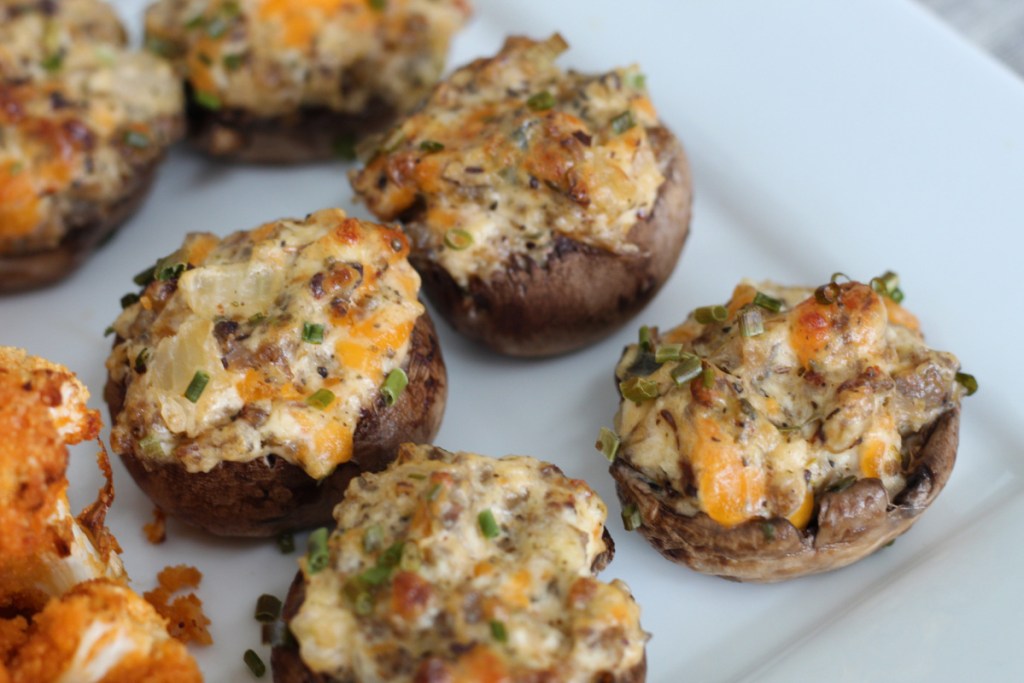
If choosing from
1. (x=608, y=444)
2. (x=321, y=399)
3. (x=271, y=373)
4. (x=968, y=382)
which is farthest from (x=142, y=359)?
(x=968, y=382)

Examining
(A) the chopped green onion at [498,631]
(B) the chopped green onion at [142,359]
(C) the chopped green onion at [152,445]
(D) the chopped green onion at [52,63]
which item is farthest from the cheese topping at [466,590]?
(D) the chopped green onion at [52,63]

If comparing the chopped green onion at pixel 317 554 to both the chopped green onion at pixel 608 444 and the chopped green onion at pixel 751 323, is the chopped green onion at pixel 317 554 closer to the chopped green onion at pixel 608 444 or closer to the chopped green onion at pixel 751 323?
the chopped green onion at pixel 608 444

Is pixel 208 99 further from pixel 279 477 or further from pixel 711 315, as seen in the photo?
pixel 711 315

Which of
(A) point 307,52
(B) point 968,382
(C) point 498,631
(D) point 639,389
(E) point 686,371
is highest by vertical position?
(B) point 968,382

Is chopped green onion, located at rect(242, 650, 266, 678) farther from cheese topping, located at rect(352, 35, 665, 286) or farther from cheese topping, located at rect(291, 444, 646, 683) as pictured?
cheese topping, located at rect(352, 35, 665, 286)

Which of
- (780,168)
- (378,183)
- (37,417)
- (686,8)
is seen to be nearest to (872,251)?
(780,168)

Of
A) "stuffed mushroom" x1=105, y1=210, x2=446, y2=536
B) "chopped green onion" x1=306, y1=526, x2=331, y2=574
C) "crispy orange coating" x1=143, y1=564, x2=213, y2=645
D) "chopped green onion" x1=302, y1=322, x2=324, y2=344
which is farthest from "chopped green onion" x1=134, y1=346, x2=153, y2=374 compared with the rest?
"chopped green onion" x1=306, y1=526, x2=331, y2=574
